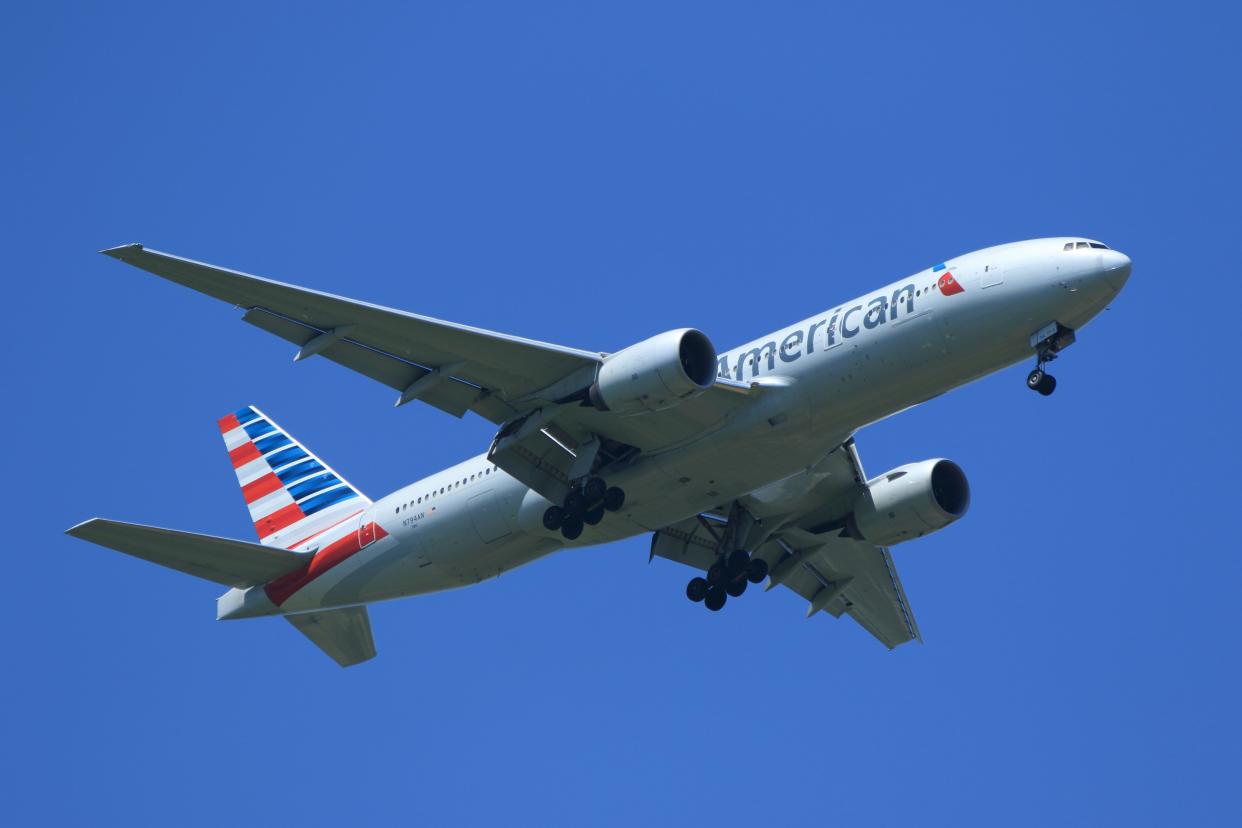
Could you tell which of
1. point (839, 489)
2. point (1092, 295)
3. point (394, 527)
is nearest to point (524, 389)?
point (394, 527)

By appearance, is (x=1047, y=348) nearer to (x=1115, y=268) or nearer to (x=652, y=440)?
(x=1115, y=268)

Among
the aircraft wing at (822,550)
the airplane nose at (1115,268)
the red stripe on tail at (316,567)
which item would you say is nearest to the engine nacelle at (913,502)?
the aircraft wing at (822,550)

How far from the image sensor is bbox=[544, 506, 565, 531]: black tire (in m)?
32.8

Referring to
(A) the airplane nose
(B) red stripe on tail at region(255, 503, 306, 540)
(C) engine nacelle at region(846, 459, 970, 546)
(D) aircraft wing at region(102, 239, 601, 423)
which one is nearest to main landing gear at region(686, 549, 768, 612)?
(C) engine nacelle at region(846, 459, 970, 546)

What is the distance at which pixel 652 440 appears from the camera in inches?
1252

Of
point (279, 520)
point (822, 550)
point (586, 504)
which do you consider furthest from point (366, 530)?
point (822, 550)

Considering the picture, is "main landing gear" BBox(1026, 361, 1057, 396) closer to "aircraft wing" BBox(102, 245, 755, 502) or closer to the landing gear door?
"aircraft wing" BBox(102, 245, 755, 502)

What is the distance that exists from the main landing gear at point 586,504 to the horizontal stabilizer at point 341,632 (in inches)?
318

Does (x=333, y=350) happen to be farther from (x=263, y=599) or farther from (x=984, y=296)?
(x=984, y=296)

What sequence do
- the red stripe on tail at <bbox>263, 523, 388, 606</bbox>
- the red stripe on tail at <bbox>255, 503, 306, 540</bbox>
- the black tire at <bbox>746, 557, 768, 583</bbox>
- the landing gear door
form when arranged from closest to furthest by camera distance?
1. the landing gear door
2. the red stripe on tail at <bbox>263, 523, 388, 606</bbox>
3. the black tire at <bbox>746, 557, 768, 583</bbox>
4. the red stripe on tail at <bbox>255, 503, 306, 540</bbox>

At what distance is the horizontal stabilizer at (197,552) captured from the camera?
32.9 m

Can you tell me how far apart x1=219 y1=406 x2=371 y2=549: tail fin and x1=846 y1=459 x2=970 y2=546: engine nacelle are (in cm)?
1159

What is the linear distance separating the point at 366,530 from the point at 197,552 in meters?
3.61

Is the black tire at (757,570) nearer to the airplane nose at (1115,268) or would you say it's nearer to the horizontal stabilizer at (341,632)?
the horizontal stabilizer at (341,632)
